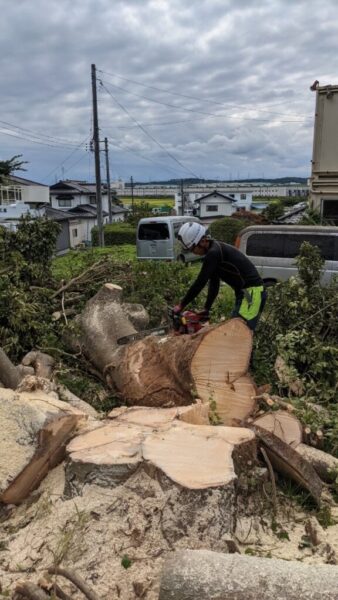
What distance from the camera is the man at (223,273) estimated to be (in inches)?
163

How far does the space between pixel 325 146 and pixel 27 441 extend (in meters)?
10.2

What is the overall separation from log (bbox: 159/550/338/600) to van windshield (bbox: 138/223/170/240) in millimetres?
14968

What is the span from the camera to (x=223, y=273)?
4.36 metres

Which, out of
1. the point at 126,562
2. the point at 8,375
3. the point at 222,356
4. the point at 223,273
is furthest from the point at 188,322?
the point at 126,562

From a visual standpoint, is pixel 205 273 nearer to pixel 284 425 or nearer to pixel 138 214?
pixel 284 425

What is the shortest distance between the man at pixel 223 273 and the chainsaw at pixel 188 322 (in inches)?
2.0

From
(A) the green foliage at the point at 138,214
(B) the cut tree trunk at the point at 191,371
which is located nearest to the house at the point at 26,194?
(A) the green foliage at the point at 138,214

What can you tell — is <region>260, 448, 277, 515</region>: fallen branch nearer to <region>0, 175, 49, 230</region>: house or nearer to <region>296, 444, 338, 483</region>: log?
<region>296, 444, 338, 483</region>: log

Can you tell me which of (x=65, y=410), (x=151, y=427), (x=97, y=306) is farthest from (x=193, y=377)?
(x=97, y=306)

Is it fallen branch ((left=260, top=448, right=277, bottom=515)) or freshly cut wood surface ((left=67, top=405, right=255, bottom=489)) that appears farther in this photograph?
fallen branch ((left=260, top=448, right=277, bottom=515))

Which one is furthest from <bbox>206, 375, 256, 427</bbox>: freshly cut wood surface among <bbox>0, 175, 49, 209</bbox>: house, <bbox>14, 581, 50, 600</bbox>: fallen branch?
<bbox>0, 175, 49, 209</bbox>: house

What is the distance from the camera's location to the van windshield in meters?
16.7

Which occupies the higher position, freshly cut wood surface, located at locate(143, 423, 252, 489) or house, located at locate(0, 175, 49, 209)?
house, located at locate(0, 175, 49, 209)

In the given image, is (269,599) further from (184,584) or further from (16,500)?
(16,500)
